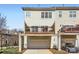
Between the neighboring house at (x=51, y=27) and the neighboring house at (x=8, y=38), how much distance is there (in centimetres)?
7

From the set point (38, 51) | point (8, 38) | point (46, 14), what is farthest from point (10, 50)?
point (46, 14)

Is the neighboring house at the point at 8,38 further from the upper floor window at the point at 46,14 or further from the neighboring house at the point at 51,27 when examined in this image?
the upper floor window at the point at 46,14

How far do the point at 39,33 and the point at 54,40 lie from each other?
→ 0.24 metres

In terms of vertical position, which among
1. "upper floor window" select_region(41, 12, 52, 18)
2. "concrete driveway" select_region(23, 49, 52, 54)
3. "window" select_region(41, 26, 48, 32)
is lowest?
"concrete driveway" select_region(23, 49, 52, 54)

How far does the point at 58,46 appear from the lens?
15.7 ft

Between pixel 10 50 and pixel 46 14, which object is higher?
pixel 46 14

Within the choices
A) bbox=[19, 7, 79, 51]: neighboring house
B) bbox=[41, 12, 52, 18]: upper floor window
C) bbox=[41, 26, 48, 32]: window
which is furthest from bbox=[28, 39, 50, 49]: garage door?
bbox=[41, 12, 52, 18]: upper floor window

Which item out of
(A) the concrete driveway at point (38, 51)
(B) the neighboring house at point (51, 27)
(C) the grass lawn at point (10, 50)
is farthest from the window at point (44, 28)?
(C) the grass lawn at point (10, 50)

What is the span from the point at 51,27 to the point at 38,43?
300mm

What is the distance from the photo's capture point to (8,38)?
4.77 meters

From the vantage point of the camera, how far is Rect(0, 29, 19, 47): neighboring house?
4773 mm

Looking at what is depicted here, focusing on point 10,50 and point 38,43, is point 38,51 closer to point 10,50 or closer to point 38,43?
point 38,43

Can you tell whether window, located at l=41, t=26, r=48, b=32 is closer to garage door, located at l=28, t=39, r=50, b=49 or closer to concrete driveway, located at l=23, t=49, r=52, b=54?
garage door, located at l=28, t=39, r=50, b=49
